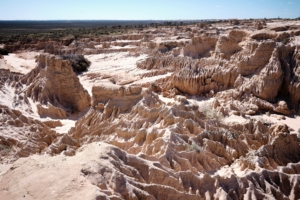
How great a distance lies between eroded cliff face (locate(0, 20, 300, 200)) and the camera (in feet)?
22.5

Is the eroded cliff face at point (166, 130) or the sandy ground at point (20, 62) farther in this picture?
the sandy ground at point (20, 62)

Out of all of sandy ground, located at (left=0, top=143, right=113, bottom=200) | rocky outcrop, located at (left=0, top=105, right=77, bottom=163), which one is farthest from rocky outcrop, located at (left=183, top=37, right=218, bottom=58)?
sandy ground, located at (left=0, top=143, right=113, bottom=200)

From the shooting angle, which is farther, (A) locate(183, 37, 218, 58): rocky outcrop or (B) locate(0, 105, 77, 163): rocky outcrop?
(A) locate(183, 37, 218, 58): rocky outcrop

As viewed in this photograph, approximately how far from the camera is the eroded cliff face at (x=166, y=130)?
686 cm

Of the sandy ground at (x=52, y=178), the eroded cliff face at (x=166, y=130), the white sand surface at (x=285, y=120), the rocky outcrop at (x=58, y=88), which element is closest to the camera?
the sandy ground at (x=52, y=178)

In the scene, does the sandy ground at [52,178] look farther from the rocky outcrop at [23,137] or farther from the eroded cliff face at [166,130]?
the rocky outcrop at [23,137]

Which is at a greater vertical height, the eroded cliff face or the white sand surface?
the eroded cliff face

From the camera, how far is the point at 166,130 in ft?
37.3

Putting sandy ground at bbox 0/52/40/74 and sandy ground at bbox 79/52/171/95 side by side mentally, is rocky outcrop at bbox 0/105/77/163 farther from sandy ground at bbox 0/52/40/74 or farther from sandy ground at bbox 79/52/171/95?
sandy ground at bbox 0/52/40/74

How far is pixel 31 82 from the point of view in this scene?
1955 centimetres

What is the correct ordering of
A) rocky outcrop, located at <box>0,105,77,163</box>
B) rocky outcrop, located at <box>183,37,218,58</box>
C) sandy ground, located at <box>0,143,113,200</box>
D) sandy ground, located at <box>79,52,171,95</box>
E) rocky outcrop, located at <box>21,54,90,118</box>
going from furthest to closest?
1. sandy ground, located at <box>79,52,171,95</box>
2. rocky outcrop, located at <box>183,37,218,58</box>
3. rocky outcrop, located at <box>21,54,90,118</box>
4. rocky outcrop, located at <box>0,105,77,163</box>
5. sandy ground, located at <box>0,143,113,200</box>

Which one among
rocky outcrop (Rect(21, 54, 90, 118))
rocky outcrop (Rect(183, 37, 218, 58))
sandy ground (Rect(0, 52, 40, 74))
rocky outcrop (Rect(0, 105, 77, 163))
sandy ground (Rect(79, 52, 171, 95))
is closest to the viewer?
rocky outcrop (Rect(0, 105, 77, 163))

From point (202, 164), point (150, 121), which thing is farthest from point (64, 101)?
point (202, 164)

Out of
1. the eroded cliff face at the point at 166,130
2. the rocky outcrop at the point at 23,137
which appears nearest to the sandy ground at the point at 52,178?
the eroded cliff face at the point at 166,130
